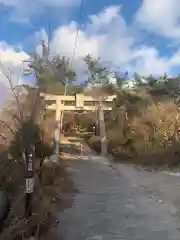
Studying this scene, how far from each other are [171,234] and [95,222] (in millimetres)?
1850

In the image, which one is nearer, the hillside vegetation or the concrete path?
the concrete path

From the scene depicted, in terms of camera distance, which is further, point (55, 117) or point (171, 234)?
point (55, 117)

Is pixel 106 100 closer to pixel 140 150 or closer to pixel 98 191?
pixel 140 150

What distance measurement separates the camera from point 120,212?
9.44m

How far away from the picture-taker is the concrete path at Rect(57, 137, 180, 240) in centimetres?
770

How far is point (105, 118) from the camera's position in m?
28.2

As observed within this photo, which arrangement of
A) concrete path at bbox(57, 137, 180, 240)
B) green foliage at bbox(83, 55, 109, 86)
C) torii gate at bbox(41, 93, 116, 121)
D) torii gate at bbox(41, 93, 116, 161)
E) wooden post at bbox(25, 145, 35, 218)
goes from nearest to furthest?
wooden post at bbox(25, 145, 35, 218)
concrete path at bbox(57, 137, 180, 240)
torii gate at bbox(41, 93, 116, 161)
torii gate at bbox(41, 93, 116, 121)
green foliage at bbox(83, 55, 109, 86)

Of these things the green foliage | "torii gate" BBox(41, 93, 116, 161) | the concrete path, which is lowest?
the concrete path

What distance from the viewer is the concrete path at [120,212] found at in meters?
7.70


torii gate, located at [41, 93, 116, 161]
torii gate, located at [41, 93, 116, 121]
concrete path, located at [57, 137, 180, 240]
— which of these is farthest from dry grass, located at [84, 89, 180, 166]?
concrete path, located at [57, 137, 180, 240]

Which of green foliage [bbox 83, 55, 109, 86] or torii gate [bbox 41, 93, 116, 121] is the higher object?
green foliage [bbox 83, 55, 109, 86]

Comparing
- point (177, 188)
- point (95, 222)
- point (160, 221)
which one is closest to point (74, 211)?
point (95, 222)

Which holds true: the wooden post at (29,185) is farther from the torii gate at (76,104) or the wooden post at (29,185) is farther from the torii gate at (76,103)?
the torii gate at (76,103)

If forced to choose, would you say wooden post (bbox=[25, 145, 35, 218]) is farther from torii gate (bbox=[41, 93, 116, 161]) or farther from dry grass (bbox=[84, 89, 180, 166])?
torii gate (bbox=[41, 93, 116, 161])
